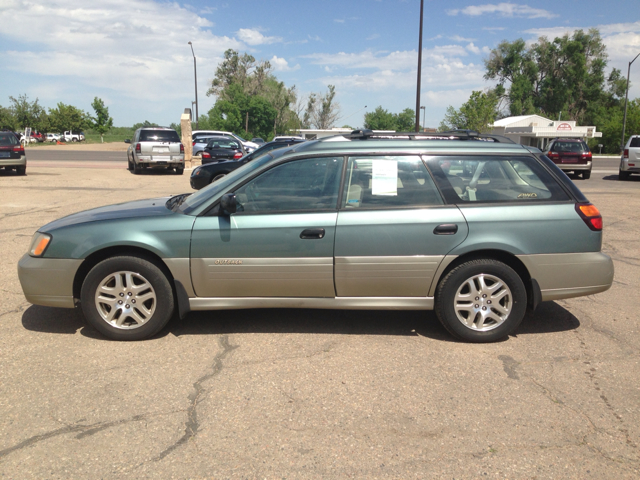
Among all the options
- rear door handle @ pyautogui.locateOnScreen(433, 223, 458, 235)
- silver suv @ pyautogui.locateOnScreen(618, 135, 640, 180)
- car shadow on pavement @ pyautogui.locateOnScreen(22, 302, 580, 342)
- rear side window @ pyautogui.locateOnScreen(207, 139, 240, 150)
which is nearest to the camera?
rear door handle @ pyautogui.locateOnScreen(433, 223, 458, 235)

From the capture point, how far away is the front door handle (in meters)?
4.33

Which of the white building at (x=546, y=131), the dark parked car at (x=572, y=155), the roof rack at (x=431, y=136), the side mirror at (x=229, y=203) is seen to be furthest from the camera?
the white building at (x=546, y=131)

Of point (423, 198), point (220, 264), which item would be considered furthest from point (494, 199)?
point (220, 264)

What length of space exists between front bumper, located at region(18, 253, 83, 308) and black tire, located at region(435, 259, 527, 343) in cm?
297

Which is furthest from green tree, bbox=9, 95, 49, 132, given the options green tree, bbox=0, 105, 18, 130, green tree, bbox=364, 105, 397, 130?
green tree, bbox=364, 105, 397, 130

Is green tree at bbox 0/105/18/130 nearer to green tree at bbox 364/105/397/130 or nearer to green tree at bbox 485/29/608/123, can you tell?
green tree at bbox 364/105/397/130

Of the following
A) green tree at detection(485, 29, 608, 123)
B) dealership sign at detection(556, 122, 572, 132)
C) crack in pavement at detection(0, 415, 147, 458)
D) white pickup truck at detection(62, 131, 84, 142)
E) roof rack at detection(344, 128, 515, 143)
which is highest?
green tree at detection(485, 29, 608, 123)

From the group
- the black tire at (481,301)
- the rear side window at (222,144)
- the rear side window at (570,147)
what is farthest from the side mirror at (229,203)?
the rear side window at (570,147)

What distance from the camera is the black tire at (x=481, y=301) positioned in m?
4.40

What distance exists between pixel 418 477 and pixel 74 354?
2812mm

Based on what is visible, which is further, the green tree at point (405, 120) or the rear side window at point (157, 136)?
the green tree at point (405, 120)

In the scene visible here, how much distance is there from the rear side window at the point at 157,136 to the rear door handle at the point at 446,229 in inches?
754

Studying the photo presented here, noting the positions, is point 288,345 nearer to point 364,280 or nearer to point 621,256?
point 364,280

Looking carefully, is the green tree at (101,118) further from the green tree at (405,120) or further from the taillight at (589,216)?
the taillight at (589,216)
